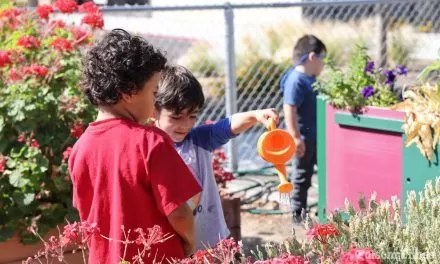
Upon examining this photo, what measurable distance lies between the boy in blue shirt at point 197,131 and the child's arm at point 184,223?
450 millimetres

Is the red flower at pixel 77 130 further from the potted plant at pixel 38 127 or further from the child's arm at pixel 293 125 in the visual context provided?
the child's arm at pixel 293 125

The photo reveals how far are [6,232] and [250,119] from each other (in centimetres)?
174

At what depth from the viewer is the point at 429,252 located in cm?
249

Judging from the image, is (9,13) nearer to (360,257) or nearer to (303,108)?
(303,108)

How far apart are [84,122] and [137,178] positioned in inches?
83.3

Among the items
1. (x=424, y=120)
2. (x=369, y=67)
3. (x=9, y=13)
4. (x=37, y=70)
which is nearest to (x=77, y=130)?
(x=37, y=70)

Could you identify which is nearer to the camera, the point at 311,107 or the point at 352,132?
the point at 352,132

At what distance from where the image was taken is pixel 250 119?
3.16 m

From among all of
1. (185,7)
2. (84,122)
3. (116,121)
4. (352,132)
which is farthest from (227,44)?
(116,121)

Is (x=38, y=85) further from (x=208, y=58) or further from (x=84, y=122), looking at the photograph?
(x=208, y=58)

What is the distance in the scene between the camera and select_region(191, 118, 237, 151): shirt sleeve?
3.32 meters

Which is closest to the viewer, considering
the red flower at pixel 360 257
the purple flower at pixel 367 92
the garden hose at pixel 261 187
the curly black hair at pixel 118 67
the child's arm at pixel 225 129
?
the red flower at pixel 360 257

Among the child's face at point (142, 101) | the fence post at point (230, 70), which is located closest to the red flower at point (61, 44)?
the child's face at point (142, 101)

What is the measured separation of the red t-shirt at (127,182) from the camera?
2.57m
